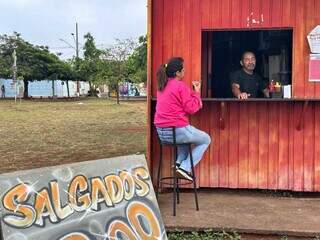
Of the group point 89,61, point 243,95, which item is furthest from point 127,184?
point 89,61

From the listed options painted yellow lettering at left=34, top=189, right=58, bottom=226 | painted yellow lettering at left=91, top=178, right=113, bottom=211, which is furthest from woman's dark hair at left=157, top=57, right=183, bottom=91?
painted yellow lettering at left=34, top=189, right=58, bottom=226

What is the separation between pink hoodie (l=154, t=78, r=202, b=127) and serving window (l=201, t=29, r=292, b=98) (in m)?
1.28

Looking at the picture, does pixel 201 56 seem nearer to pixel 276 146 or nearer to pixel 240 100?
pixel 240 100

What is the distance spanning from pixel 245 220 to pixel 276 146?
1463 millimetres

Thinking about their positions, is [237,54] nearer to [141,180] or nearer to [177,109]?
[177,109]

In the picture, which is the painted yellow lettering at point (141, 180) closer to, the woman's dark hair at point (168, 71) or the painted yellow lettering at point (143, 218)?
the painted yellow lettering at point (143, 218)

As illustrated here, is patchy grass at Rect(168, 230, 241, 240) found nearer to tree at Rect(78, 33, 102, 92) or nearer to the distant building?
tree at Rect(78, 33, 102, 92)

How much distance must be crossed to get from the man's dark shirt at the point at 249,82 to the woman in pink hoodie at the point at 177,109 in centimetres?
93

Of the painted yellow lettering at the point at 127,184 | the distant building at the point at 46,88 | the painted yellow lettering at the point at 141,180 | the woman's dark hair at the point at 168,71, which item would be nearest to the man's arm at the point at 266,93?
the woman's dark hair at the point at 168,71

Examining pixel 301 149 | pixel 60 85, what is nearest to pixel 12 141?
pixel 301 149

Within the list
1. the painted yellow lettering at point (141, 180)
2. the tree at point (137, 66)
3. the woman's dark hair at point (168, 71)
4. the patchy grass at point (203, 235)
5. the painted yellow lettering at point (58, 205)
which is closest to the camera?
the painted yellow lettering at point (58, 205)

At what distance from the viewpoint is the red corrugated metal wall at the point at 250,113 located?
20.5 feet

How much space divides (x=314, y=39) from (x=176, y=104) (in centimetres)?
182

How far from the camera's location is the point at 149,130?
6348 mm
